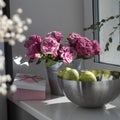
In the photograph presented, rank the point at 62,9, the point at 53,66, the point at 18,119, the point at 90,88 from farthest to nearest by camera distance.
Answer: the point at 62,9, the point at 18,119, the point at 53,66, the point at 90,88

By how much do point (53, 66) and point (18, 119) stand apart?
13.1 inches

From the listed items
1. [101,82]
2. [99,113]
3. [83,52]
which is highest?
[83,52]

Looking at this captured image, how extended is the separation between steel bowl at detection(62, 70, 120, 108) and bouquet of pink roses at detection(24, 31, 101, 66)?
0.17 meters

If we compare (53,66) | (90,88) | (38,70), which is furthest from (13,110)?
(90,88)

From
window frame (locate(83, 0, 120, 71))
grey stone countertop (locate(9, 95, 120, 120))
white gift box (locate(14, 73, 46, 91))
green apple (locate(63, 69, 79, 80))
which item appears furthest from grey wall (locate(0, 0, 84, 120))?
green apple (locate(63, 69, 79, 80))

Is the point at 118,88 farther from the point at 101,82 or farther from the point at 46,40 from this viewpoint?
the point at 46,40

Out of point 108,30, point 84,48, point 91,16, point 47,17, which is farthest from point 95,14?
point 84,48

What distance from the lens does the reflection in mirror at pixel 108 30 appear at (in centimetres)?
131

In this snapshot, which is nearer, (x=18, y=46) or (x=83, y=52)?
(x=83, y=52)

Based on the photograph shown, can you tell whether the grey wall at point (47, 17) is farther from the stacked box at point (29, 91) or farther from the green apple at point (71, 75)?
the green apple at point (71, 75)

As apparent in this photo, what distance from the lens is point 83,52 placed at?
1129 mm

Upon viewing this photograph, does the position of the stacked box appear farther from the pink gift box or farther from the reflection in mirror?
the reflection in mirror

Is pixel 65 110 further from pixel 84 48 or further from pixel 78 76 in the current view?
pixel 84 48

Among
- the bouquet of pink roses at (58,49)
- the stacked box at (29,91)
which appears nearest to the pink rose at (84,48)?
the bouquet of pink roses at (58,49)
